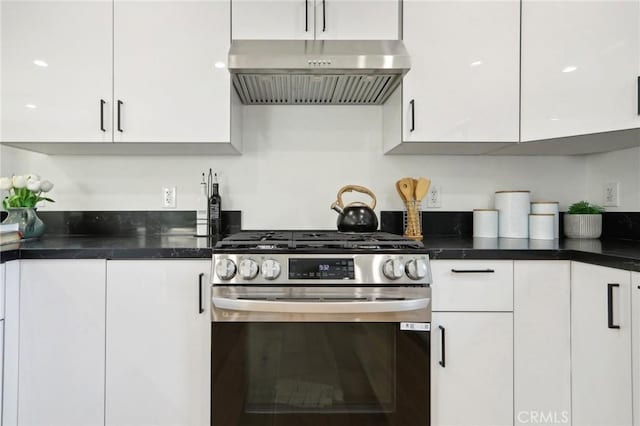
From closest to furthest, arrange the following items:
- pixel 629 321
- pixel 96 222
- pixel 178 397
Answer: pixel 629 321 < pixel 178 397 < pixel 96 222

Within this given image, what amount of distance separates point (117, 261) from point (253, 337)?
61 centimetres

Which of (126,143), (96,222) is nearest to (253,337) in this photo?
(126,143)

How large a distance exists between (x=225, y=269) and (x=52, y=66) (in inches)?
48.8

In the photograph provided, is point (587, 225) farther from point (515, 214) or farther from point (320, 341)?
point (320, 341)

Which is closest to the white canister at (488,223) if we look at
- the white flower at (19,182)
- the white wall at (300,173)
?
the white wall at (300,173)

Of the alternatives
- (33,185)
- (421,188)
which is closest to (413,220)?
(421,188)

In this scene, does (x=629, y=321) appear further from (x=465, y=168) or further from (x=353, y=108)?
(x=353, y=108)

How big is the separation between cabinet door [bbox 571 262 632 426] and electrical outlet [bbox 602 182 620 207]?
2.43 ft

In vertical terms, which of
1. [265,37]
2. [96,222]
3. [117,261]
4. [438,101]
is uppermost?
[265,37]

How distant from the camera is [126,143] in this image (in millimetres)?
1706

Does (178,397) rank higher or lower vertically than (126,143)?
lower

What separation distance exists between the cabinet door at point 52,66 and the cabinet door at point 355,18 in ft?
→ 3.13

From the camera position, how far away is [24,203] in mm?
1729

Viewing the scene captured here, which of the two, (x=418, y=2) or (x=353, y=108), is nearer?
(x=418, y=2)
